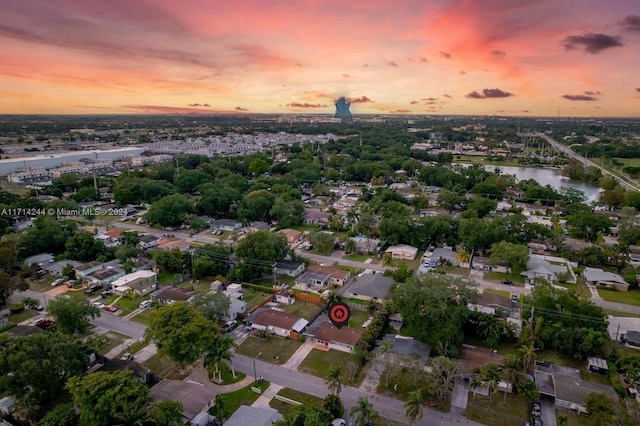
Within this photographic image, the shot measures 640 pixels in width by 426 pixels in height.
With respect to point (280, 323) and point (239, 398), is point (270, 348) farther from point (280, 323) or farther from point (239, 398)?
point (239, 398)

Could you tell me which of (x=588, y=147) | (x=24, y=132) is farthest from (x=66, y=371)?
(x=24, y=132)

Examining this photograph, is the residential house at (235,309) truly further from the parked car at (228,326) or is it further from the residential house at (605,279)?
the residential house at (605,279)

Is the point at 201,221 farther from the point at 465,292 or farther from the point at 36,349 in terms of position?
the point at 465,292

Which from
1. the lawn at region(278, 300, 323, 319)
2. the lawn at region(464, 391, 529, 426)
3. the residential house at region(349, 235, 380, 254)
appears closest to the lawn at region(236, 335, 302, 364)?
the lawn at region(278, 300, 323, 319)

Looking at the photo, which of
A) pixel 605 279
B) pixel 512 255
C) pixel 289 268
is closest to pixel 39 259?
pixel 289 268

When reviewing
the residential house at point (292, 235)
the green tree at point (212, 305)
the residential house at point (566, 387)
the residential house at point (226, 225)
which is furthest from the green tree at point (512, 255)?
the residential house at point (226, 225)
